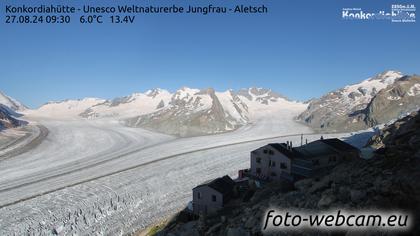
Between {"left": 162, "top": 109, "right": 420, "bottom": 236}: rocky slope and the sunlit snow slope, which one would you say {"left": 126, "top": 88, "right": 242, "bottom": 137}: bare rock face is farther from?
{"left": 162, "top": 109, "right": 420, "bottom": 236}: rocky slope

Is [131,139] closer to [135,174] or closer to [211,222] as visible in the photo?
[135,174]

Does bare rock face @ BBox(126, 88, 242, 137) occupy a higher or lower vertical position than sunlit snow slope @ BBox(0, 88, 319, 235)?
higher

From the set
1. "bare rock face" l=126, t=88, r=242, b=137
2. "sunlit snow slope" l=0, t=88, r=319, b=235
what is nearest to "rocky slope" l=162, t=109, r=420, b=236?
"sunlit snow slope" l=0, t=88, r=319, b=235

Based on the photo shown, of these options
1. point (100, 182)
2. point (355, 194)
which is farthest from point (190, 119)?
point (355, 194)

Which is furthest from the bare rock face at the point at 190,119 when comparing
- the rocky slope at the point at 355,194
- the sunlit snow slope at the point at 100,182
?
the rocky slope at the point at 355,194

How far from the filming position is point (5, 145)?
92938 millimetres

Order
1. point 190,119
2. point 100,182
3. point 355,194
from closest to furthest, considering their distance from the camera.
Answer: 1. point 355,194
2. point 100,182
3. point 190,119

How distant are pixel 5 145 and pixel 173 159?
47.9m

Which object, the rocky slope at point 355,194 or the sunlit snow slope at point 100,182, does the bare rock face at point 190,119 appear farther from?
the rocky slope at point 355,194

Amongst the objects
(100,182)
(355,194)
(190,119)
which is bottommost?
(100,182)

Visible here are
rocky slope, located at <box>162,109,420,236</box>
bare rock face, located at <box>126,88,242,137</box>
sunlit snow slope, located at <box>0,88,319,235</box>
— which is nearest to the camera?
rocky slope, located at <box>162,109,420,236</box>

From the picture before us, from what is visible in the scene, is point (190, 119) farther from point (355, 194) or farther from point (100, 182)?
point (355, 194)

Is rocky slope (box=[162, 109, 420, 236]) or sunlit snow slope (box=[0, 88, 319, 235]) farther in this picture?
sunlit snow slope (box=[0, 88, 319, 235])

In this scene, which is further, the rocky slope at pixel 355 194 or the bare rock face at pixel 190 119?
the bare rock face at pixel 190 119
